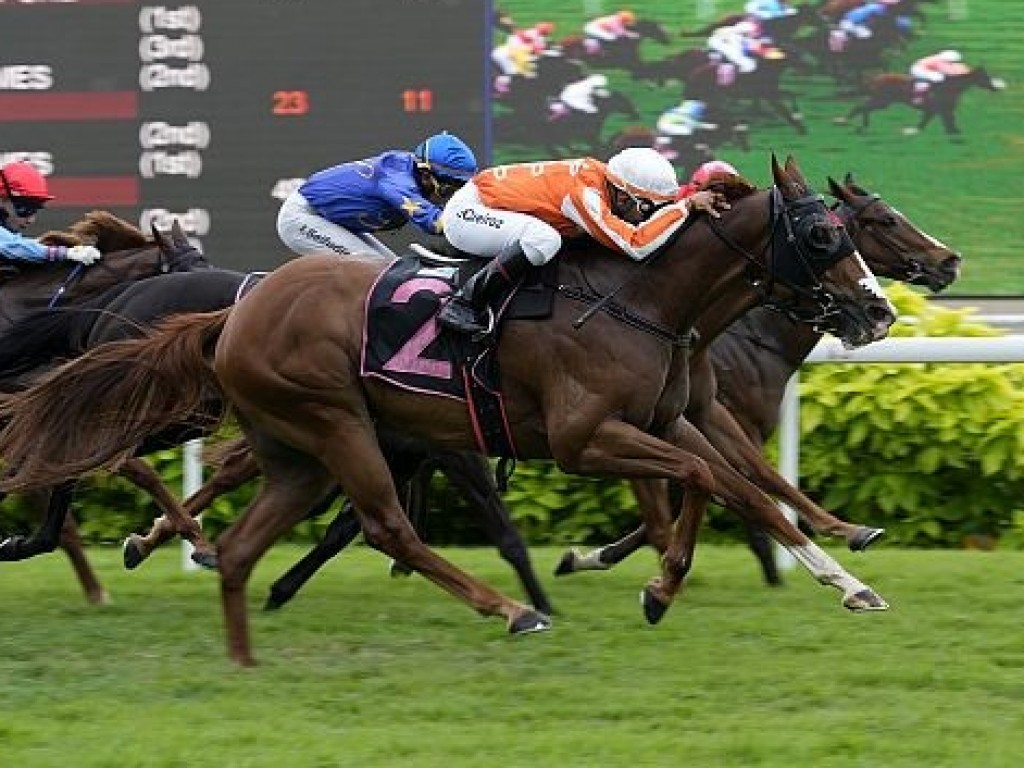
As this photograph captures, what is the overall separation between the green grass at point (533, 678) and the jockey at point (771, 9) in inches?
171

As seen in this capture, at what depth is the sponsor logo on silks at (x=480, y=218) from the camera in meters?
5.89

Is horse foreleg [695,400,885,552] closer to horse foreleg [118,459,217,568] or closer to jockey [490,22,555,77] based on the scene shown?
horse foreleg [118,459,217,568]

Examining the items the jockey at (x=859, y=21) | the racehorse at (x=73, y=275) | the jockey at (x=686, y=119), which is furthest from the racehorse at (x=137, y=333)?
the jockey at (x=859, y=21)

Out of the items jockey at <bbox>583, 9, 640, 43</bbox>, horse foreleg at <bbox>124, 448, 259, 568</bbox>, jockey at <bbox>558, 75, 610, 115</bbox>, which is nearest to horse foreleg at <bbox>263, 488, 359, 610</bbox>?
horse foreleg at <bbox>124, 448, 259, 568</bbox>

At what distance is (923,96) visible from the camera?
12.1 m

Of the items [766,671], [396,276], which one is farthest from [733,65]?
[766,671]

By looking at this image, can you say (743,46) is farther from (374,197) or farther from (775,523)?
(775,523)

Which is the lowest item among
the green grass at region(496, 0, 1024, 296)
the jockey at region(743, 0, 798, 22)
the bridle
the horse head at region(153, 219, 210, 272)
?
the green grass at region(496, 0, 1024, 296)

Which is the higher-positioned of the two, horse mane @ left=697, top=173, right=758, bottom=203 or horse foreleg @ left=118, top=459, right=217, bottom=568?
horse mane @ left=697, top=173, right=758, bottom=203

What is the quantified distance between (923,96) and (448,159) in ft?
19.2

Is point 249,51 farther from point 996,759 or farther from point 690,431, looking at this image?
point 996,759

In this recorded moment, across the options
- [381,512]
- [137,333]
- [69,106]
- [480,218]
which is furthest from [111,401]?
[69,106]

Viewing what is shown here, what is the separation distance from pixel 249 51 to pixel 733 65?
280cm

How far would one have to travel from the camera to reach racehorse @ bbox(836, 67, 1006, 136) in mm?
11453
